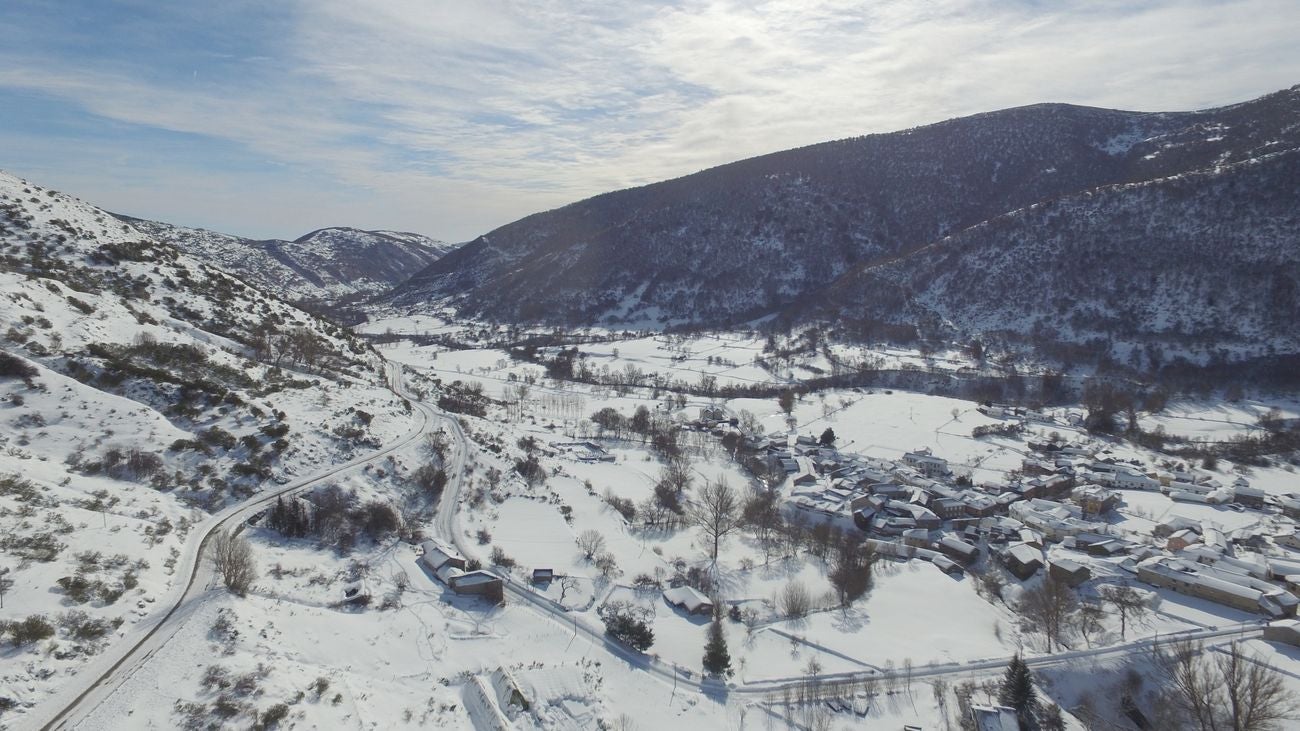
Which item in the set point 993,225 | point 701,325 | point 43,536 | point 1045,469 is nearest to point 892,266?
point 993,225

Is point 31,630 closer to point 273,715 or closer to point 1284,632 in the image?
point 273,715

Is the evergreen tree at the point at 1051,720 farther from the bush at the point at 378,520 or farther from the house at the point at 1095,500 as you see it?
the house at the point at 1095,500

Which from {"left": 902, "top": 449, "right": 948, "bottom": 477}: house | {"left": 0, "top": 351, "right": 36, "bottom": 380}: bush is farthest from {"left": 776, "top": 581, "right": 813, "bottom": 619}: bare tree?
{"left": 0, "top": 351, "right": 36, "bottom": 380}: bush

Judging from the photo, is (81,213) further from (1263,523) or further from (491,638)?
(1263,523)

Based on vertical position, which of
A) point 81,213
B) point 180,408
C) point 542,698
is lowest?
point 542,698

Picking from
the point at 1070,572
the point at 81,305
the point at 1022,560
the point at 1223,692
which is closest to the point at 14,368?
the point at 81,305

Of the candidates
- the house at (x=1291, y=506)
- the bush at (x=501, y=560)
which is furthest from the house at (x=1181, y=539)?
the bush at (x=501, y=560)

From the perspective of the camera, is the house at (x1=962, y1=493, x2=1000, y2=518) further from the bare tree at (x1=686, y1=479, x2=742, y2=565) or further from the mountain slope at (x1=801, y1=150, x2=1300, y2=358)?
the mountain slope at (x1=801, y1=150, x2=1300, y2=358)
